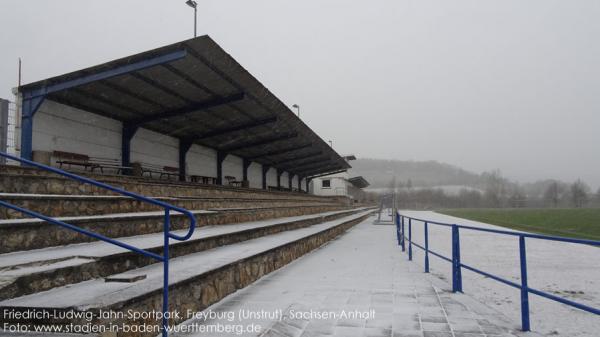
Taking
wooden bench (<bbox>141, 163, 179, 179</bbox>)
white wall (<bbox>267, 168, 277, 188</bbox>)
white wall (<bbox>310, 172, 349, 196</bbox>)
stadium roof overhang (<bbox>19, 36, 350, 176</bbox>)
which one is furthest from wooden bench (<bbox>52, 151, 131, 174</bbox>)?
white wall (<bbox>310, 172, 349, 196</bbox>)

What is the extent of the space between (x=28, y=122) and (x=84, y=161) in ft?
6.67

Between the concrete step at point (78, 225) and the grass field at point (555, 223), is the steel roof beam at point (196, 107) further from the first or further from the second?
the grass field at point (555, 223)

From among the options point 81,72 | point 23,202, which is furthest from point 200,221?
point 81,72

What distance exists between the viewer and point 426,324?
4.00m

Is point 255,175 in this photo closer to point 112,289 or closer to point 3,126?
point 3,126

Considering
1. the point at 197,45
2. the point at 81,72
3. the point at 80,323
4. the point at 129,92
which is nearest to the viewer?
the point at 80,323

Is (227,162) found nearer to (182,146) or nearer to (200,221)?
(182,146)

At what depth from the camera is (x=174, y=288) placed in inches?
142

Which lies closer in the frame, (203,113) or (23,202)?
(23,202)

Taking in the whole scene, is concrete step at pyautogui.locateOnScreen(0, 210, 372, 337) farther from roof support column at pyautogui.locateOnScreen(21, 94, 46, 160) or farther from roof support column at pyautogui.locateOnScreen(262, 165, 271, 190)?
roof support column at pyautogui.locateOnScreen(262, 165, 271, 190)

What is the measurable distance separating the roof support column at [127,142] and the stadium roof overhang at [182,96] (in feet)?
0.12

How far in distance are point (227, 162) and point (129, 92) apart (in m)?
10.7

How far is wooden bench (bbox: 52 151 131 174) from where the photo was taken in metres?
11.7

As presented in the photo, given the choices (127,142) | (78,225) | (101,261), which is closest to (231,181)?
(127,142)
